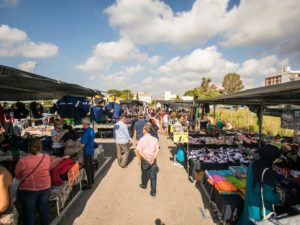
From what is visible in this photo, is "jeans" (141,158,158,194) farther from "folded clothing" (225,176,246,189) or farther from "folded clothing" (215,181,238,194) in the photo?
"folded clothing" (225,176,246,189)

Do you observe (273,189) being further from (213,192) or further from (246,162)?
(246,162)

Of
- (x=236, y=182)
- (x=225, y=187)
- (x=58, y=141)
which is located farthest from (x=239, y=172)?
(x=58, y=141)

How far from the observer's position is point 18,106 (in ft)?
27.3

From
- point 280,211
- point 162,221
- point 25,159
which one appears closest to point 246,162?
point 280,211

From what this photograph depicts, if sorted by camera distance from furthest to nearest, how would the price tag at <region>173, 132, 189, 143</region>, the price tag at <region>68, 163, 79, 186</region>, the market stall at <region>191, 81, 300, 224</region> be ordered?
the price tag at <region>173, 132, 189, 143</region>
the price tag at <region>68, 163, 79, 186</region>
the market stall at <region>191, 81, 300, 224</region>

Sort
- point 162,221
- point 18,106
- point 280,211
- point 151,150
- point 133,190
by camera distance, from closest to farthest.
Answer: point 280,211
point 162,221
point 151,150
point 133,190
point 18,106

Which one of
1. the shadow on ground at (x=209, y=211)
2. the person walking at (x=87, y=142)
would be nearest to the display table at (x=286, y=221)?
the shadow on ground at (x=209, y=211)

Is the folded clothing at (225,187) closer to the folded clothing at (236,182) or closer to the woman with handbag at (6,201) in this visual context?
the folded clothing at (236,182)

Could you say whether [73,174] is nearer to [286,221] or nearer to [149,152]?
[149,152]

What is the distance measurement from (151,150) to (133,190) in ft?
4.62

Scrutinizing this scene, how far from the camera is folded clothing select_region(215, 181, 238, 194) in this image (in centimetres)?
447

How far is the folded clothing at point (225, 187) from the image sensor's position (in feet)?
14.7

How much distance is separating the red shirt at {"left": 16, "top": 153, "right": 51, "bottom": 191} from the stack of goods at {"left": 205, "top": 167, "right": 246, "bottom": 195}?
3.18 m

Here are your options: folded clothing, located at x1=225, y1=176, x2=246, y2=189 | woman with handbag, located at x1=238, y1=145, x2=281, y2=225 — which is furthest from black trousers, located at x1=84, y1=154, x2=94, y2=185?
woman with handbag, located at x1=238, y1=145, x2=281, y2=225
